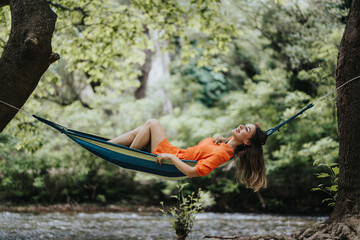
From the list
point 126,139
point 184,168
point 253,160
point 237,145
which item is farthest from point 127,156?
point 253,160

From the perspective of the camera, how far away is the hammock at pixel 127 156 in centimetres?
253

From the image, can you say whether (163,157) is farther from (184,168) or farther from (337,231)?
(337,231)

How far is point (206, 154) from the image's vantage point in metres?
2.66

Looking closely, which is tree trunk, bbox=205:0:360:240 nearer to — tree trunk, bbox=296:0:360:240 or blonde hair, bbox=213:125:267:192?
tree trunk, bbox=296:0:360:240

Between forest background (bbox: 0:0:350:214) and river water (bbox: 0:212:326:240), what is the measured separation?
74 centimetres

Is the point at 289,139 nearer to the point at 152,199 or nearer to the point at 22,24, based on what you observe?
the point at 152,199

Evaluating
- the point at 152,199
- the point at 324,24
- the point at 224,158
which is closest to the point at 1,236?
the point at 224,158

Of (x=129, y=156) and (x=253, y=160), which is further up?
(x=253, y=160)

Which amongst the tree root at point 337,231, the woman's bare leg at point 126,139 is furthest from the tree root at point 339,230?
the woman's bare leg at point 126,139

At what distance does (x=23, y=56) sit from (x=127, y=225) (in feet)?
10.7

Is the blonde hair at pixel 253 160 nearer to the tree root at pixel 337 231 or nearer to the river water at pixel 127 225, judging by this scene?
the tree root at pixel 337 231

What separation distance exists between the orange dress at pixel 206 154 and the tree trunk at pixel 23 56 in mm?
1105

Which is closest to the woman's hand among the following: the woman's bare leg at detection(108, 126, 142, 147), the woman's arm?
the woman's arm

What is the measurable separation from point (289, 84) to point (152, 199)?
12.0ft
